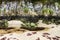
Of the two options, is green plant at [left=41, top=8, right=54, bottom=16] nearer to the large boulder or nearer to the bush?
the large boulder

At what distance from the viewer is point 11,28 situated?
2094 mm

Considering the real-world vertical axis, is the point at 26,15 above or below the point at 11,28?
above

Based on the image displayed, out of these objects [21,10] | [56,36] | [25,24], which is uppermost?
[21,10]

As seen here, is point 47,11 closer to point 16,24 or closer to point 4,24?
point 16,24

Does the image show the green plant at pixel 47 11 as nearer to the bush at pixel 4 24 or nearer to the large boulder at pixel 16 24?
the large boulder at pixel 16 24

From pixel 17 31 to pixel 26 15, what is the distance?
0.23 m

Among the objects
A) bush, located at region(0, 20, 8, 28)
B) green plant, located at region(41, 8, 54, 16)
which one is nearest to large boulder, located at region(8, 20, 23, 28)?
bush, located at region(0, 20, 8, 28)

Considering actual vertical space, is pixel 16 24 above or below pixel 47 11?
below

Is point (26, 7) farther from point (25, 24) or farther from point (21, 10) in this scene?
point (25, 24)

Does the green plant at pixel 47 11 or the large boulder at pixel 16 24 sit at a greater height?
the green plant at pixel 47 11

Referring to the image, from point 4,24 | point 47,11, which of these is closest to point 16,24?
point 4,24

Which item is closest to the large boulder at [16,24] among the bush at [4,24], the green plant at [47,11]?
the bush at [4,24]

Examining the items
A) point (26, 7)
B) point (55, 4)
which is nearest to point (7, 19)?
point (26, 7)

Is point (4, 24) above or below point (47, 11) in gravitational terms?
below
